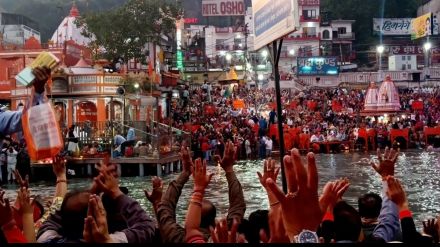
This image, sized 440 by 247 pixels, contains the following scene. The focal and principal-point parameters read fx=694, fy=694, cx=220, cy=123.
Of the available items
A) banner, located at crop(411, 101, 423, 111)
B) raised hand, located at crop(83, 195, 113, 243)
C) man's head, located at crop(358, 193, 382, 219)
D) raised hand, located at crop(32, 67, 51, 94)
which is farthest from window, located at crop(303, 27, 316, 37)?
raised hand, located at crop(83, 195, 113, 243)

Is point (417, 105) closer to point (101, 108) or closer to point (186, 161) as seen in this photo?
point (101, 108)

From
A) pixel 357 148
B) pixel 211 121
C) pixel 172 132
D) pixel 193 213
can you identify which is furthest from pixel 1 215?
pixel 211 121

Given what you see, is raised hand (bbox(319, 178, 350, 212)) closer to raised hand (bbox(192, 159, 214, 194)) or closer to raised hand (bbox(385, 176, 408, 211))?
raised hand (bbox(385, 176, 408, 211))

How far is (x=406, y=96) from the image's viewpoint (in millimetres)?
58625

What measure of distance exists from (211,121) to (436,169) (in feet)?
71.3

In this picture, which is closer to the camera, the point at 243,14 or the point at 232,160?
the point at 232,160

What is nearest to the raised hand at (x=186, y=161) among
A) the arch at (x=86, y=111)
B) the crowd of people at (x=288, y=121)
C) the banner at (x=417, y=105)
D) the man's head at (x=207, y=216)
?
the man's head at (x=207, y=216)

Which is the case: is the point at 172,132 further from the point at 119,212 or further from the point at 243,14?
A: the point at 243,14

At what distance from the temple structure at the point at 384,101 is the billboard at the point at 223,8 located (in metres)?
68.7

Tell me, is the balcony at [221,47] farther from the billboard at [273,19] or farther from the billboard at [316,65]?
the billboard at [273,19]

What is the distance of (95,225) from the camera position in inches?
130

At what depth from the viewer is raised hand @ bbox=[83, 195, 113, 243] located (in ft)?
10.8

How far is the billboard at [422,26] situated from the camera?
3248 inches

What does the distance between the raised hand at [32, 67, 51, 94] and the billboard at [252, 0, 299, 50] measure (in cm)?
247
